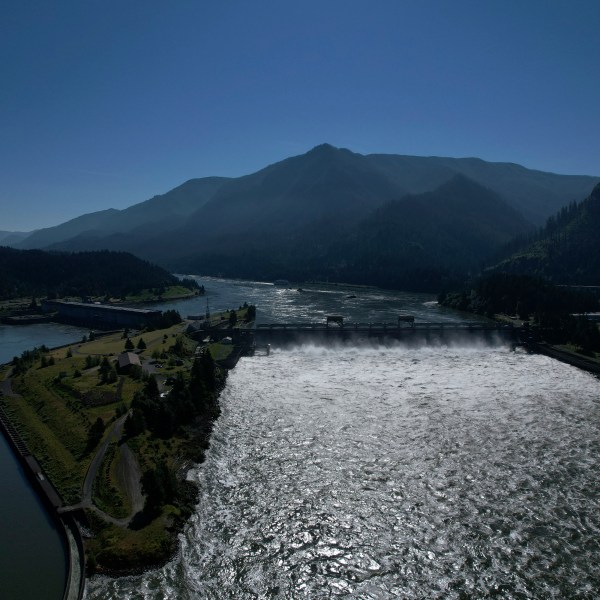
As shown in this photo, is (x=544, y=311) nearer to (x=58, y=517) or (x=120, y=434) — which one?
(x=120, y=434)

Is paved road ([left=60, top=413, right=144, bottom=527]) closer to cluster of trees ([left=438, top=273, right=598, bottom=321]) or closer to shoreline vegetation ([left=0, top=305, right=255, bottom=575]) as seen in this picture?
shoreline vegetation ([left=0, top=305, right=255, bottom=575])

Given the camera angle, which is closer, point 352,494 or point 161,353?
point 352,494

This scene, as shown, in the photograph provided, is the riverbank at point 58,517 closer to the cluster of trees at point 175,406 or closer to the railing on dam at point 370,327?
the cluster of trees at point 175,406

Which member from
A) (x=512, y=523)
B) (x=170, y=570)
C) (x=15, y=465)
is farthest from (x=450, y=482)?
(x=15, y=465)

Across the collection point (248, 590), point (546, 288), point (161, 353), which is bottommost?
point (248, 590)

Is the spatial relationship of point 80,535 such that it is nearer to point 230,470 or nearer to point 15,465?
point 230,470

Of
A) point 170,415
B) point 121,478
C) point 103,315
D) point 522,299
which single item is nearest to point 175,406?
point 170,415
